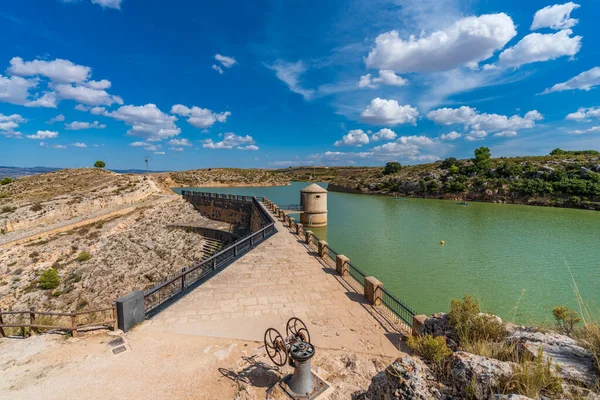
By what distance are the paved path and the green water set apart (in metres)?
3.84

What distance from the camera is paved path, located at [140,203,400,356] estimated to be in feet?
21.7

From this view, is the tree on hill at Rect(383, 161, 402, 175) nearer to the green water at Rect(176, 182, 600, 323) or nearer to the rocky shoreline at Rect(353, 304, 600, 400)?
the green water at Rect(176, 182, 600, 323)

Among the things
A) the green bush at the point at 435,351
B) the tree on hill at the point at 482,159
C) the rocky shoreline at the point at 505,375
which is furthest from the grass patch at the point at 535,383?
the tree on hill at the point at 482,159

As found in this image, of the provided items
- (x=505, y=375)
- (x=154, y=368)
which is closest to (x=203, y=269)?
(x=154, y=368)

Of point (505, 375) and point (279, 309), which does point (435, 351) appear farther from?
point (279, 309)

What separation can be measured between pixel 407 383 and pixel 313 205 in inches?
1002

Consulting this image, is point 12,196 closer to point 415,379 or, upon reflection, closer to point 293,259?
point 293,259

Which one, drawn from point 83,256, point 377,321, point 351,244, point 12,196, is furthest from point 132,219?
point 377,321

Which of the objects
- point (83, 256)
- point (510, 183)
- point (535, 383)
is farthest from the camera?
point (510, 183)

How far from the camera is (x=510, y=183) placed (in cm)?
5300

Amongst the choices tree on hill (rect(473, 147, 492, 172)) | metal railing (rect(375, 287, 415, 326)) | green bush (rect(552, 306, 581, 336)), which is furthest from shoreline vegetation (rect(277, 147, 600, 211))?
green bush (rect(552, 306, 581, 336))

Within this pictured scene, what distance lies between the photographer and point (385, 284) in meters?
14.3

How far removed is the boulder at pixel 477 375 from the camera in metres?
2.93

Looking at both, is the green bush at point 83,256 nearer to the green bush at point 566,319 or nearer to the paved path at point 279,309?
the paved path at point 279,309
